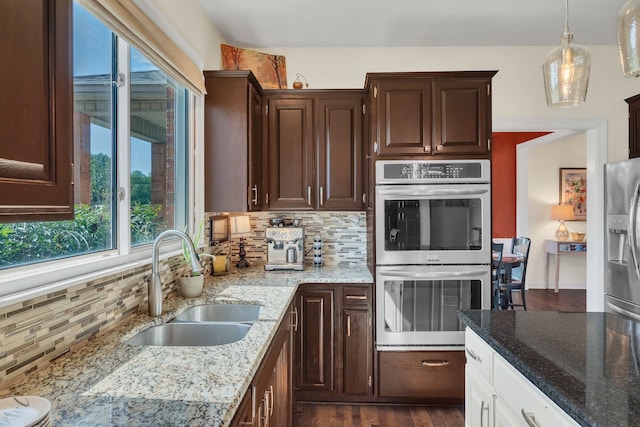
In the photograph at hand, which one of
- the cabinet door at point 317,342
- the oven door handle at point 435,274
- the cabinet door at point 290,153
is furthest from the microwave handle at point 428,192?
the cabinet door at point 317,342

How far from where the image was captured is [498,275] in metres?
4.19

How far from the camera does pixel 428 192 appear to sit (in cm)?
255

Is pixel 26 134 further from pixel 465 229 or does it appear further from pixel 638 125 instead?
pixel 638 125

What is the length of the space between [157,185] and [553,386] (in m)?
2.07

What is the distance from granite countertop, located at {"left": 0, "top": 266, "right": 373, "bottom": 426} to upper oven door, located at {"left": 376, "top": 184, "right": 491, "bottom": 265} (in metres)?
1.22

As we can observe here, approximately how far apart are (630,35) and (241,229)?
2.62 meters

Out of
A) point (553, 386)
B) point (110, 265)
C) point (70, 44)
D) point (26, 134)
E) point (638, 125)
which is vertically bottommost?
point (553, 386)

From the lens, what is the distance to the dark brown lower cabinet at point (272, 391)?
3.90ft

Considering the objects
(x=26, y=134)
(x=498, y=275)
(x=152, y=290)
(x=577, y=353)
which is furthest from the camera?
(x=498, y=275)

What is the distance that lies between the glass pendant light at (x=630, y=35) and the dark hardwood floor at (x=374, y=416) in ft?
7.38

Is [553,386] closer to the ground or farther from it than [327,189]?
closer to the ground

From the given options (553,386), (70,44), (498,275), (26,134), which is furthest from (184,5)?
(498,275)

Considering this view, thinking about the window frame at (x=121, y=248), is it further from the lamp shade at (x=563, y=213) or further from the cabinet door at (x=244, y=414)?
the lamp shade at (x=563, y=213)

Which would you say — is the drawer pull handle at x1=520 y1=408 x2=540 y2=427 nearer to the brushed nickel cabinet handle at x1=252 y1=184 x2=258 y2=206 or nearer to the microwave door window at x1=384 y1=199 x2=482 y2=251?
the microwave door window at x1=384 y1=199 x2=482 y2=251
